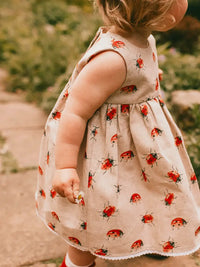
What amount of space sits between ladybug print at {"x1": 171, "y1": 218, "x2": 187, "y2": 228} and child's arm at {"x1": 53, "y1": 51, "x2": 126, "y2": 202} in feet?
1.48

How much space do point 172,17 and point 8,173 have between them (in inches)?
70.6

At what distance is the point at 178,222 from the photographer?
1438 millimetres

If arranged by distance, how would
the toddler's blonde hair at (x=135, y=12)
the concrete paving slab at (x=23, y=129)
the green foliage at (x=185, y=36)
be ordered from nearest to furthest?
the toddler's blonde hair at (x=135, y=12), the concrete paving slab at (x=23, y=129), the green foliage at (x=185, y=36)

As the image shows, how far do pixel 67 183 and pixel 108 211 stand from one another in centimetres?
21

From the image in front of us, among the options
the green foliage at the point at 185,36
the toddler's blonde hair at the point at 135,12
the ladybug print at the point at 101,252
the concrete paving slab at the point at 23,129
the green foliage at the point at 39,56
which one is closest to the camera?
the toddler's blonde hair at the point at 135,12

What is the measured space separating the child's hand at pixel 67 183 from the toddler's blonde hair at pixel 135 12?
0.58 meters

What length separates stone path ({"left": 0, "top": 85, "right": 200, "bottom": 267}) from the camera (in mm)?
1743

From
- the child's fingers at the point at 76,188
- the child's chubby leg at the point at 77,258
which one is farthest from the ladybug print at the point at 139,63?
the child's chubby leg at the point at 77,258

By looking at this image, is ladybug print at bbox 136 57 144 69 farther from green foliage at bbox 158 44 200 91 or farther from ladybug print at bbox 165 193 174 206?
green foliage at bbox 158 44 200 91

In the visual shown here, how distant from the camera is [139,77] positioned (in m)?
1.28

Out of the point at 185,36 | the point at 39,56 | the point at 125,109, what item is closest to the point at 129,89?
the point at 125,109

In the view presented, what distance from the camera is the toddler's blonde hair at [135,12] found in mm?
1195

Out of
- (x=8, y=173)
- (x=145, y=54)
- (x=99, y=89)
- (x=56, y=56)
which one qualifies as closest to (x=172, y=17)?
→ (x=145, y=54)

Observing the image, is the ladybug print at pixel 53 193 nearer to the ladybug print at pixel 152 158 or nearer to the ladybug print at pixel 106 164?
the ladybug print at pixel 106 164
